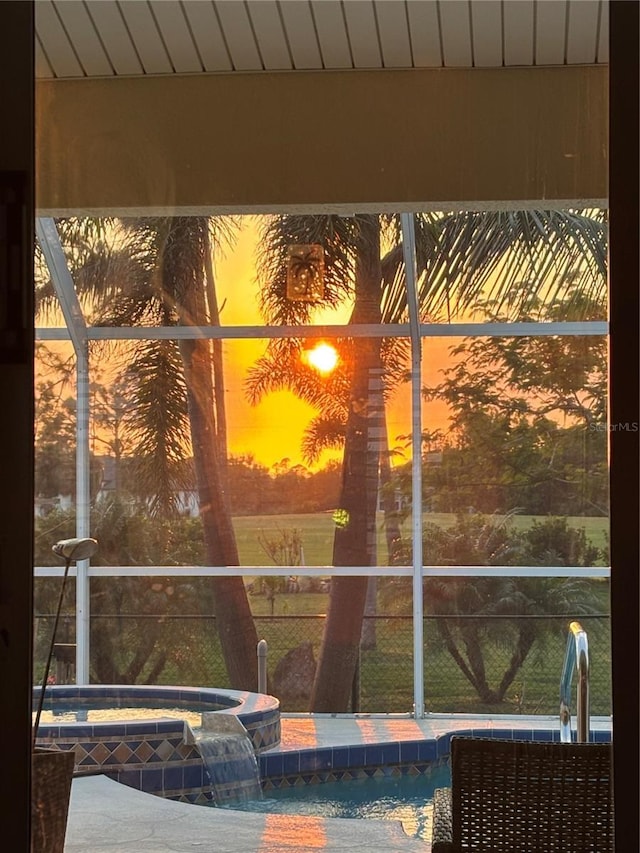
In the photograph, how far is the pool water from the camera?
6.95 feet

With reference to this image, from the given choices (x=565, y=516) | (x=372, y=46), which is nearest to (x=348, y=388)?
(x=565, y=516)

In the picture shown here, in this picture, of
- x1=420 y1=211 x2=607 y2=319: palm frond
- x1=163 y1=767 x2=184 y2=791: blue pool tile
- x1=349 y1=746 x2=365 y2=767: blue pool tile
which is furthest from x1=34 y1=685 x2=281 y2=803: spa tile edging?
x1=420 y1=211 x2=607 y2=319: palm frond

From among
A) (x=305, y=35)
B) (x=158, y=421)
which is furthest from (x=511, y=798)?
(x=305, y=35)

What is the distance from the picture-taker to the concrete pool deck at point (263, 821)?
Answer: 1.75 m

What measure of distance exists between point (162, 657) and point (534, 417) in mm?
1002

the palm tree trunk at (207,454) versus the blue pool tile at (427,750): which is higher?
the palm tree trunk at (207,454)

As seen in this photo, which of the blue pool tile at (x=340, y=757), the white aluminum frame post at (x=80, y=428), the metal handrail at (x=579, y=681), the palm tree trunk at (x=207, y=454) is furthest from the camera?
the blue pool tile at (x=340, y=757)

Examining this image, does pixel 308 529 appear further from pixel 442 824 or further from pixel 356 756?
pixel 442 824

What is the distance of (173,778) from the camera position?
2154 millimetres

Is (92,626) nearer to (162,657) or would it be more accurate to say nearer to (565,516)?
(162,657)

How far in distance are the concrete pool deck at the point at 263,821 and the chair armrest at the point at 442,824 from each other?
0.24 ft

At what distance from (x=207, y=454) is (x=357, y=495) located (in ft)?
1.29

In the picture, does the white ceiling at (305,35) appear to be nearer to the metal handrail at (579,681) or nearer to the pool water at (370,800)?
the metal handrail at (579,681)

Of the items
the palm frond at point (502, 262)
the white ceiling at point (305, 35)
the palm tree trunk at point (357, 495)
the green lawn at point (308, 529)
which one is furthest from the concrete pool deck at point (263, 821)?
the white ceiling at point (305, 35)
